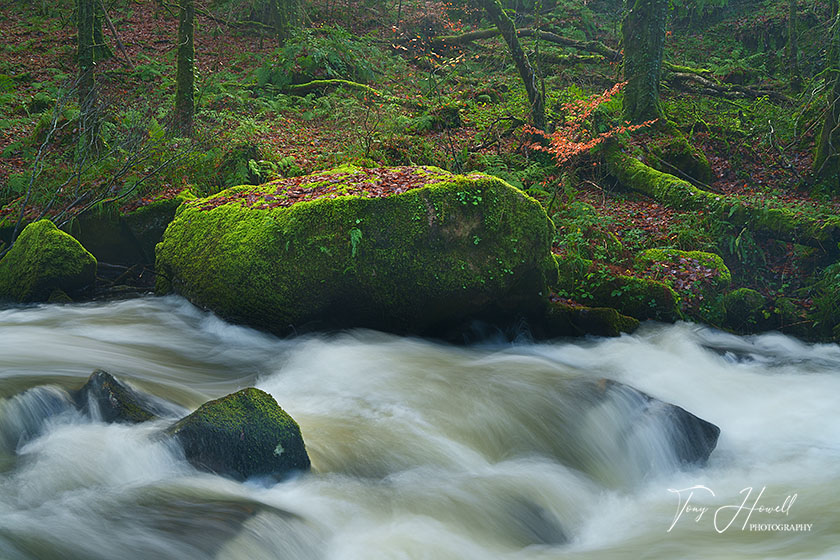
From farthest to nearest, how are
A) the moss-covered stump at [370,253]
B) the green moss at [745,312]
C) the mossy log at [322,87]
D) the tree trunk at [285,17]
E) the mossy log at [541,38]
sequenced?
the mossy log at [541,38] → the tree trunk at [285,17] → the mossy log at [322,87] → the green moss at [745,312] → the moss-covered stump at [370,253]

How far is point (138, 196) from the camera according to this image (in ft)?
29.2

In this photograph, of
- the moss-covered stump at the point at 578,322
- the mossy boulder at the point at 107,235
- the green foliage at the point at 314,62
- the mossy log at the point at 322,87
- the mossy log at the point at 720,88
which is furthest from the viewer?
the mossy log at the point at 720,88

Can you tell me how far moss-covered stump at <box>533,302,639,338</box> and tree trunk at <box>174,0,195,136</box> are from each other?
22.8 ft

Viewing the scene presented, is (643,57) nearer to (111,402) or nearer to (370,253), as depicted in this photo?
(370,253)

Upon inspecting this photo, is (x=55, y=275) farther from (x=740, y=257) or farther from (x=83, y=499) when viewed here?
(x=740, y=257)

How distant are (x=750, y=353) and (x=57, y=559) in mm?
7240

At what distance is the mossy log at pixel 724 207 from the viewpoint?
8594mm

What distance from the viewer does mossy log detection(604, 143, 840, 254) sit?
338 inches

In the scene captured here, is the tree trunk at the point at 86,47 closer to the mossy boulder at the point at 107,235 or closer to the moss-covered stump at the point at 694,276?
the mossy boulder at the point at 107,235

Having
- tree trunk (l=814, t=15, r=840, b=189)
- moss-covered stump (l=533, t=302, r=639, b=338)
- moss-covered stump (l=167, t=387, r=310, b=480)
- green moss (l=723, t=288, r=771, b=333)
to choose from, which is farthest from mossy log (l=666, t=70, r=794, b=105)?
moss-covered stump (l=167, t=387, r=310, b=480)
